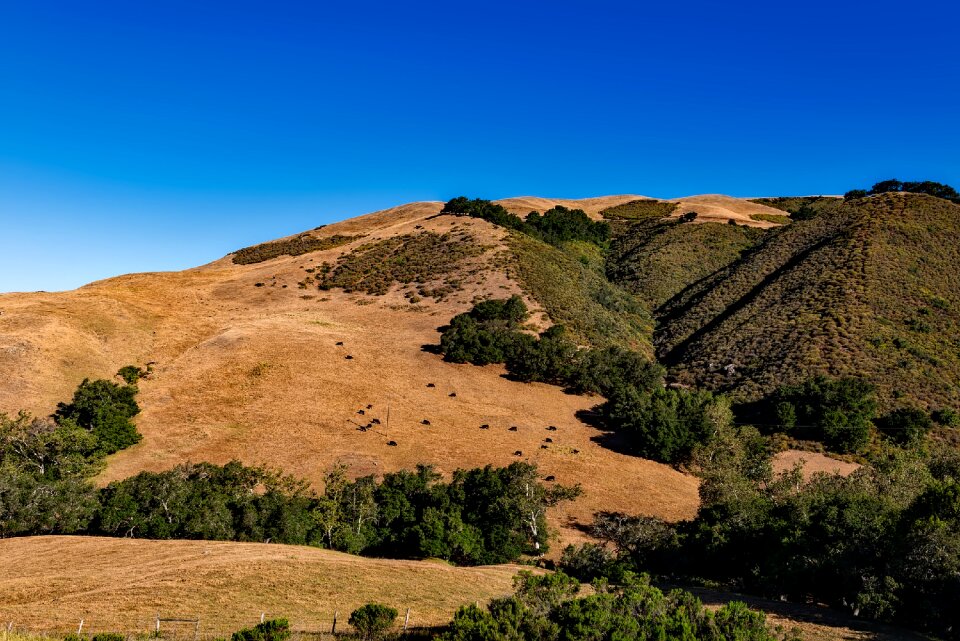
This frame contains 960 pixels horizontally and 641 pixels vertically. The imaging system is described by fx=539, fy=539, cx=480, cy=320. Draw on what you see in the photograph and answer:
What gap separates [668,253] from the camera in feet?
401

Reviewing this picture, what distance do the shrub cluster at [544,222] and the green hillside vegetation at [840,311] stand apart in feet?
111

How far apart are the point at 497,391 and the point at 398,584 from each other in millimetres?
34163

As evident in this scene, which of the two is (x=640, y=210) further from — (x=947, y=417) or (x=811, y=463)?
(x=811, y=463)

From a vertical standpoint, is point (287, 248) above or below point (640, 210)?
below

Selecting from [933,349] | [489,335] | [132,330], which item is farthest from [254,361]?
[933,349]

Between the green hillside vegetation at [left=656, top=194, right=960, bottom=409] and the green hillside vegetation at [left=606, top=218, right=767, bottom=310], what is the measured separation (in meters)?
5.56

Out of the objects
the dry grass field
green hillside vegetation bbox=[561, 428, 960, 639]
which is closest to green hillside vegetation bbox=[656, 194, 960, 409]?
green hillside vegetation bbox=[561, 428, 960, 639]

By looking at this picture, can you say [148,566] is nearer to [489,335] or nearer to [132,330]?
[489,335]

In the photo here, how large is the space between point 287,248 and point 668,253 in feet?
291

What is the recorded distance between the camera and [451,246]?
345ft

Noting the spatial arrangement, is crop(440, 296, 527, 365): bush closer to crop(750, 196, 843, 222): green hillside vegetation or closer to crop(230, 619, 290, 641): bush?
crop(230, 619, 290, 641): bush

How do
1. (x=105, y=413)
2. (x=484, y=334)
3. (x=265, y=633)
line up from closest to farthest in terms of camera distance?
(x=265, y=633) < (x=105, y=413) < (x=484, y=334)

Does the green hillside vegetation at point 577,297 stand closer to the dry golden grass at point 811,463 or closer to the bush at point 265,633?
the dry golden grass at point 811,463

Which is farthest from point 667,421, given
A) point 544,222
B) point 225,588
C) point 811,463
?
point 544,222
